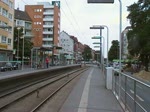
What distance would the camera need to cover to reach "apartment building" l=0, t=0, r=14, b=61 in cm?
6981

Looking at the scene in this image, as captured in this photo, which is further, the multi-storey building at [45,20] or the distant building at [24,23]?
the multi-storey building at [45,20]

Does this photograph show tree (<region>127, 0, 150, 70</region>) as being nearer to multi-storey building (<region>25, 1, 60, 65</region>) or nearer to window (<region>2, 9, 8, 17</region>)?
window (<region>2, 9, 8, 17</region>)

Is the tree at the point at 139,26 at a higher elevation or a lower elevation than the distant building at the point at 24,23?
lower

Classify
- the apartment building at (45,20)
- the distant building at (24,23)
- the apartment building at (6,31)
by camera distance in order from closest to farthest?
the apartment building at (6,31) < the distant building at (24,23) < the apartment building at (45,20)

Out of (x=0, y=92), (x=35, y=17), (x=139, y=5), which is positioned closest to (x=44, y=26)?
(x=35, y=17)

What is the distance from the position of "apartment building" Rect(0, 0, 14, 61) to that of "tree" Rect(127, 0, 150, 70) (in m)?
23.8

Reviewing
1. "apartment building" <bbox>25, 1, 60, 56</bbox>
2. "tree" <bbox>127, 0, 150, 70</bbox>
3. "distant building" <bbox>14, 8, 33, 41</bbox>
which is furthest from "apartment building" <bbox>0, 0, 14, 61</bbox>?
"apartment building" <bbox>25, 1, 60, 56</bbox>

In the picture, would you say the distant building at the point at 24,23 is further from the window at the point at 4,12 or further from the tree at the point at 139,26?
the tree at the point at 139,26

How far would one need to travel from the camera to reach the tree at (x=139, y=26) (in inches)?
2548

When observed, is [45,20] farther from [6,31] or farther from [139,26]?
[139,26]

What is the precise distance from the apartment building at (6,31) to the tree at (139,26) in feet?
78.2

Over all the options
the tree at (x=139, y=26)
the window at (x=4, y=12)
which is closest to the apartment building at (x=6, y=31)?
the window at (x=4, y=12)

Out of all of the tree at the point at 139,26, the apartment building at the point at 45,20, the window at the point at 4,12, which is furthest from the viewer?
the apartment building at the point at 45,20

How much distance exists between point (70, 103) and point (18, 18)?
10029cm
